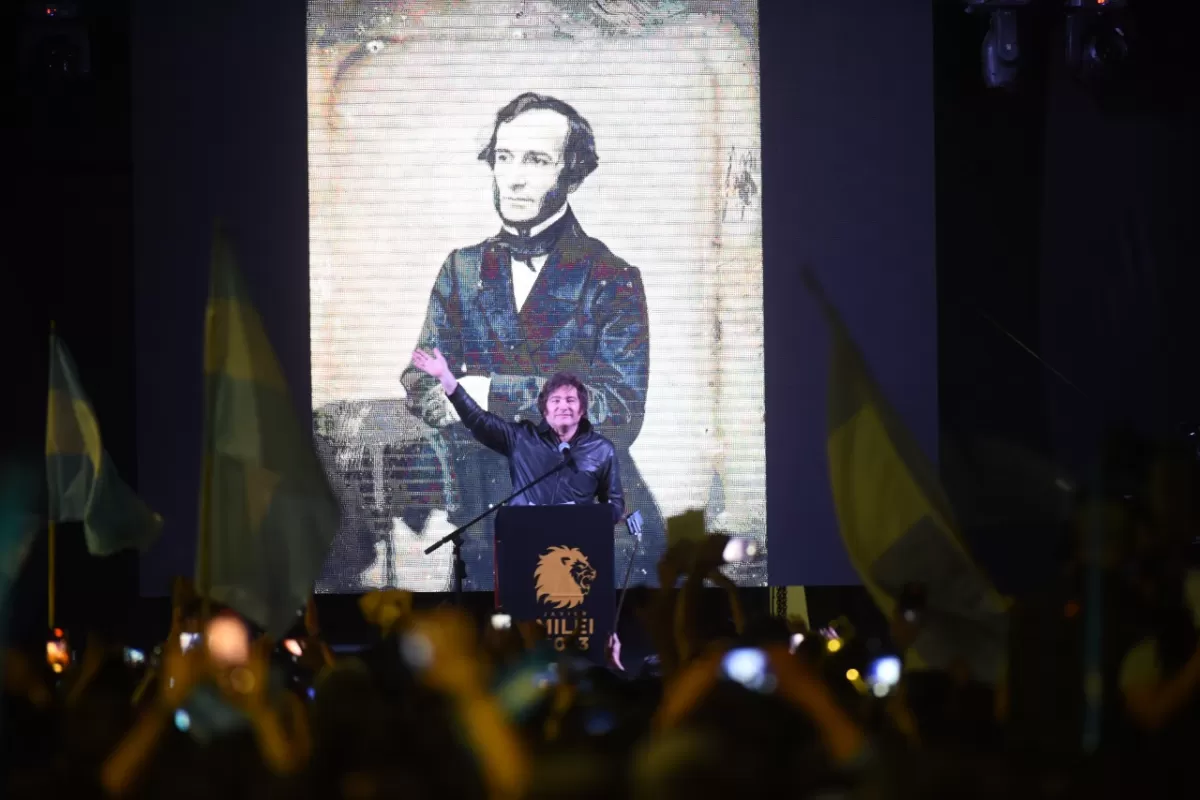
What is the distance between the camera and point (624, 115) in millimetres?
7875

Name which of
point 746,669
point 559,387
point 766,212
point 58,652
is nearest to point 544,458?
point 559,387

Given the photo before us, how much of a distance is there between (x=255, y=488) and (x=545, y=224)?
4476 mm

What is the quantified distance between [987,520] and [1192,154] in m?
2.36

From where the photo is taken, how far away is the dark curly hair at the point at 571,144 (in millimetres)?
7883

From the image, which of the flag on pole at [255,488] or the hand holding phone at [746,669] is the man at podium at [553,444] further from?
the hand holding phone at [746,669]

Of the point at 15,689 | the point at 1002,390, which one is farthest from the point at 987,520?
the point at 15,689

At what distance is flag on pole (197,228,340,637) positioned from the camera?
3.62 m

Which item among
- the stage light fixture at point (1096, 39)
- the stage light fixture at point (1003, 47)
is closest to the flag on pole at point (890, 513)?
the stage light fixture at point (1003, 47)

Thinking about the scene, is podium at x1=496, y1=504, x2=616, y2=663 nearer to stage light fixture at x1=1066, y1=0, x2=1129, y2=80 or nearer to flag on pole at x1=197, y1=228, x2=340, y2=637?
flag on pole at x1=197, y1=228, x2=340, y2=637

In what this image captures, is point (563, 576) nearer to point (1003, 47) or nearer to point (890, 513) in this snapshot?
point (890, 513)

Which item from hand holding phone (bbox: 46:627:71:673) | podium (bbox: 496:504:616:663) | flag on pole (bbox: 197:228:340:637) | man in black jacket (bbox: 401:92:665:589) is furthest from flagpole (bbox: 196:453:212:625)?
man in black jacket (bbox: 401:92:665:589)

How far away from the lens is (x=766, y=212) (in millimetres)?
7953

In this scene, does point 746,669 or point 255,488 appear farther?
point 255,488

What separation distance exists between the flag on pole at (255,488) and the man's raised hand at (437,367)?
4.07 meters
